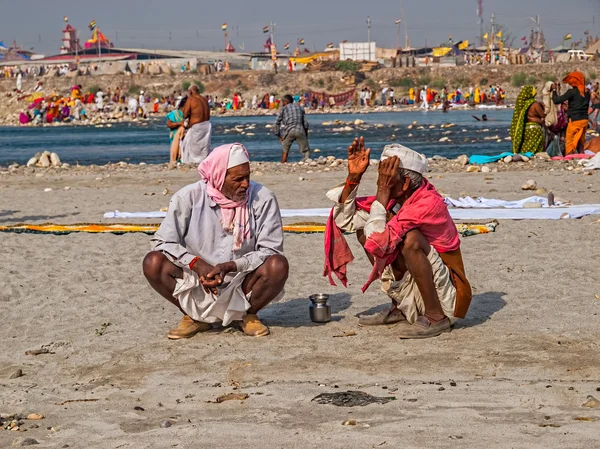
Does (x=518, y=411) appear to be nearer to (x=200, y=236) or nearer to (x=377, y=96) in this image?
(x=200, y=236)

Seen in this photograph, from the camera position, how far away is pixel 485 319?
5.58 metres

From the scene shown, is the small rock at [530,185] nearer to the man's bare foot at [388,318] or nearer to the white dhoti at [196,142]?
the white dhoti at [196,142]

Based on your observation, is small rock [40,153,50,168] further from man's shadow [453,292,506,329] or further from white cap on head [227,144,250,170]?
white cap on head [227,144,250,170]

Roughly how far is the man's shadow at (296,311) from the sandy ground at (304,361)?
2cm

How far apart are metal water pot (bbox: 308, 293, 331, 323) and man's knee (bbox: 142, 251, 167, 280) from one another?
36.1 inches

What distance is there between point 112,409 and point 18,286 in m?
2.87

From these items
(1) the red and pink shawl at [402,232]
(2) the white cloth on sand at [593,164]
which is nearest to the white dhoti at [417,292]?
(1) the red and pink shawl at [402,232]

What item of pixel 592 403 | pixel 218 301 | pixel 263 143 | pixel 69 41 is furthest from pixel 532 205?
pixel 69 41

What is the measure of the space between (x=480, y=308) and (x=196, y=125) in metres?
9.67

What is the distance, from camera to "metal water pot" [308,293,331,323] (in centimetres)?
559

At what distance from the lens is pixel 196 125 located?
1498 centimetres

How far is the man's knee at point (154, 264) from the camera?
5.20 m

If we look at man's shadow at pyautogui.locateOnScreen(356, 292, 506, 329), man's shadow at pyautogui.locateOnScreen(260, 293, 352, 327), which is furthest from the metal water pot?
man's shadow at pyautogui.locateOnScreen(356, 292, 506, 329)

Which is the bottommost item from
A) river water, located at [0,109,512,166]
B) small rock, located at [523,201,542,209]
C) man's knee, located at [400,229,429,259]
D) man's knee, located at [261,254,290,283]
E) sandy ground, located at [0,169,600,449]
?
river water, located at [0,109,512,166]
